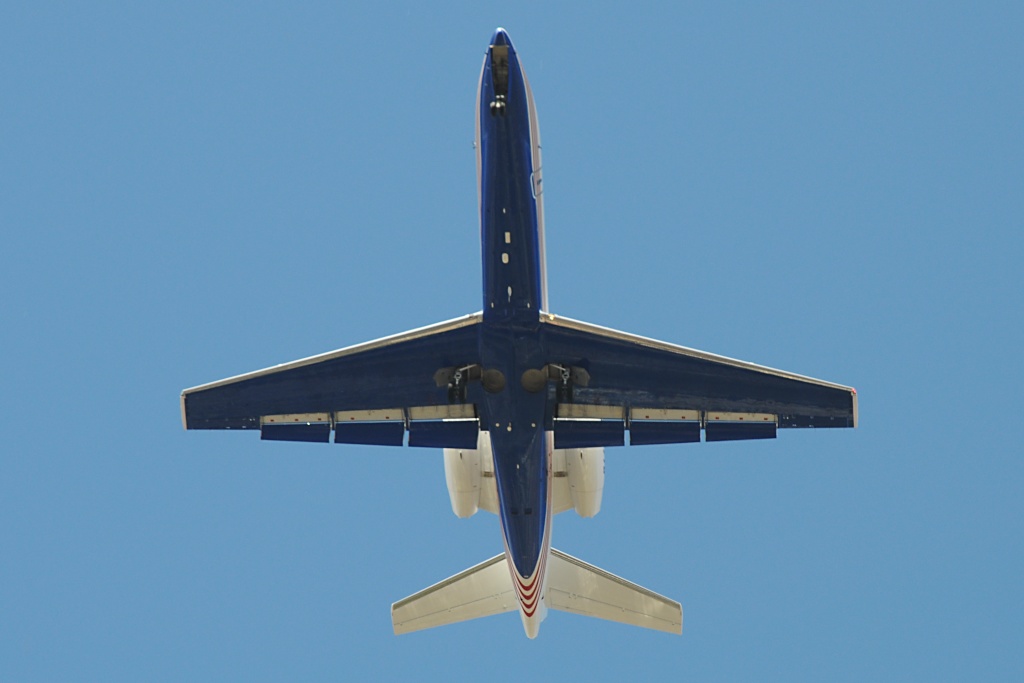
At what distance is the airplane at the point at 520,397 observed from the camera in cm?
4350

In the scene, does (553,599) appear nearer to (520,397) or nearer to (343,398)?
(520,397)

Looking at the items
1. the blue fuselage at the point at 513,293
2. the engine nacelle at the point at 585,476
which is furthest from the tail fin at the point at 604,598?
the engine nacelle at the point at 585,476

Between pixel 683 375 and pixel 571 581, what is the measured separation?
26.9 ft

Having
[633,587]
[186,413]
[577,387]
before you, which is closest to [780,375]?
[577,387]

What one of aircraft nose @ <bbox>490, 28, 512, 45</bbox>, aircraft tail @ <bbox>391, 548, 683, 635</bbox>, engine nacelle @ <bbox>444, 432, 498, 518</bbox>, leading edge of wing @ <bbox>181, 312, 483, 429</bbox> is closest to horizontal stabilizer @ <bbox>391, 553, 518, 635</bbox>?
aircraft tail @ <bbox>391, 548, 683, 635</bbox>

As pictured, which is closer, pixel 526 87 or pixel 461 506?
pixel 526 87

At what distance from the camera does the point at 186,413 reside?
47.0 m

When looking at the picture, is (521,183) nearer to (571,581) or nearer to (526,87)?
(526,87)

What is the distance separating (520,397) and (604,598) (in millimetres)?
8212

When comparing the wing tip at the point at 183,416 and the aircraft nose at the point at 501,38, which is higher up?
the aircraft nose at the point at 501,38

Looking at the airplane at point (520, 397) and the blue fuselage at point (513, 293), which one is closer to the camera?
the blue fuselage at point (513, 293)

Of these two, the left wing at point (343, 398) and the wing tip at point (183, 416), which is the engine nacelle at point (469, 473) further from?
the wing tip at point (183, 416)

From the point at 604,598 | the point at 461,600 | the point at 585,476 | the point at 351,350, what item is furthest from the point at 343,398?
the point at 604,598

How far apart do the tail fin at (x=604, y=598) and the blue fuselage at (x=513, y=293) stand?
2.70 metres
